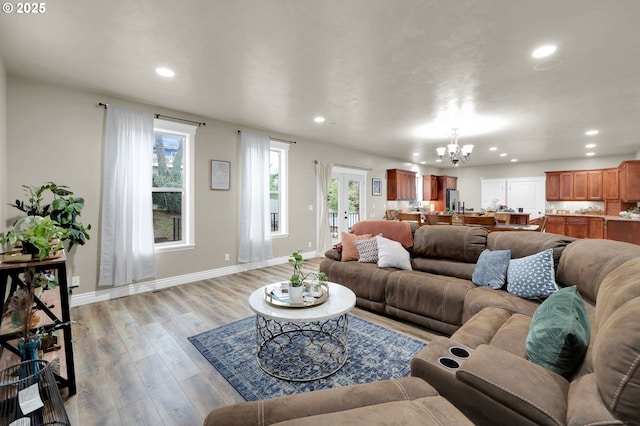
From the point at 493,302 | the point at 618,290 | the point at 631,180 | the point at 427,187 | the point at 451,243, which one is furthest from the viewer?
the point at 427,187

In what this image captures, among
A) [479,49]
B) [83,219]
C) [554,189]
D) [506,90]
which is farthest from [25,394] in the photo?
[554,189]

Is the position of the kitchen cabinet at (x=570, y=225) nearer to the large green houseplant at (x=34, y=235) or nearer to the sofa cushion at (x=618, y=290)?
the sofa cushion at (x=618, y=290)

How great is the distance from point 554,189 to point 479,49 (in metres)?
8.83

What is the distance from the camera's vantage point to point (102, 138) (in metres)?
3.65

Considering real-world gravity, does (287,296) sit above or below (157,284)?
above

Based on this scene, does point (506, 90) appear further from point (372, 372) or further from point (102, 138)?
point (102, 138)

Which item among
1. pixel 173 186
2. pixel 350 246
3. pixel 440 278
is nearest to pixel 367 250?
pixel 350 246

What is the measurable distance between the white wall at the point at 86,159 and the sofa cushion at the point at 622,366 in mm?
4632

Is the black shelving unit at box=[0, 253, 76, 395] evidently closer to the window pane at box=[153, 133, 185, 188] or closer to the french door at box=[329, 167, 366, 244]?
the window pane at box=[153, 133, 185, 188]

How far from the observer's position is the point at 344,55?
2680 millimetres

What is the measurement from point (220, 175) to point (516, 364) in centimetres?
456

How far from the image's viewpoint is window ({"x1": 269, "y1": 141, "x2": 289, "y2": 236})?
582 centimetres

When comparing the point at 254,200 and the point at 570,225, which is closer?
the point at 254,200

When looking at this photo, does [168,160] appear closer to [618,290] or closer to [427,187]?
[618,290]
